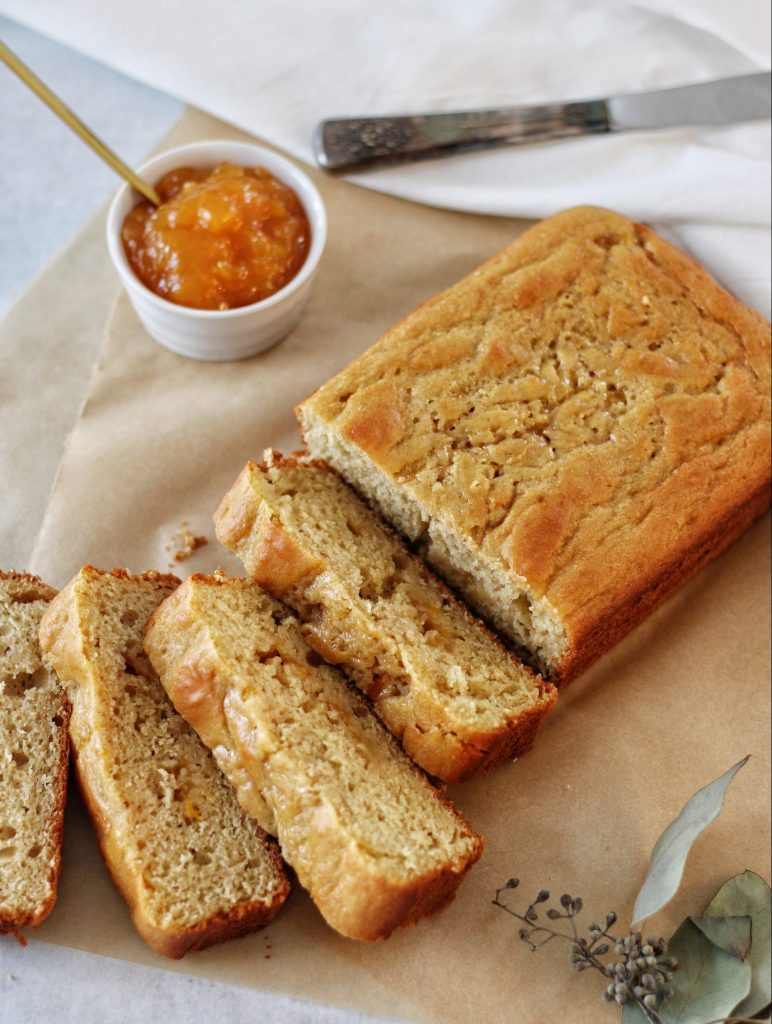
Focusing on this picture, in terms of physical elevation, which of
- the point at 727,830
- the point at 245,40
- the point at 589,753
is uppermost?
the point at 245,40

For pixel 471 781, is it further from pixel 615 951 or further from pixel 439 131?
pixel 439 131

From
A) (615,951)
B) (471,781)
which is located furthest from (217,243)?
(615,951)

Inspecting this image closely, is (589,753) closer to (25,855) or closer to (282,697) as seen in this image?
(282,697)

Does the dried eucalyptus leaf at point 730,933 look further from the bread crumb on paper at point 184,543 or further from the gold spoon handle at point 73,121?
the gold spoon handle at point 73,121

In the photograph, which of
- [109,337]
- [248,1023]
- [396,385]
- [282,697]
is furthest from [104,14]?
[248,1023]

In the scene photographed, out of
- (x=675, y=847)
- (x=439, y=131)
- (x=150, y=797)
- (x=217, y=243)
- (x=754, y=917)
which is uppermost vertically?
(x=217, y=243)

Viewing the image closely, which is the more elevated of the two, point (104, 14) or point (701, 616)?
point (104, 14)

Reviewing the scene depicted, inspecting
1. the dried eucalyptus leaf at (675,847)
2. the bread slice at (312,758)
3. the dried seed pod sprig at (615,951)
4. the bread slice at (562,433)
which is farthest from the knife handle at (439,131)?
the dried seed pod sprig at (615,951)
